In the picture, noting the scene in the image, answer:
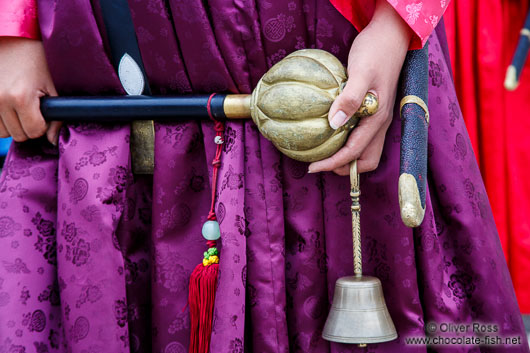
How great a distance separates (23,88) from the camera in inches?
34.7

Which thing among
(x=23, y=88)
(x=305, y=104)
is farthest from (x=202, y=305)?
(x=23, y=88)

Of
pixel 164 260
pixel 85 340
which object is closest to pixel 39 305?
pixel 85 340

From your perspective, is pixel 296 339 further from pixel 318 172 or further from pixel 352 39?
pixel 352 39

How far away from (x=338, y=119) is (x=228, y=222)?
23 cm

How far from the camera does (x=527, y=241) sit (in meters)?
1.37

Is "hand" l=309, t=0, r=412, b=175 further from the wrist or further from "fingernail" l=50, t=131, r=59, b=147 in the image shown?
"fingernail" l=50, t=131, r=59, b=147

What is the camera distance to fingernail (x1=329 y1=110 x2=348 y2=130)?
2.46 feet

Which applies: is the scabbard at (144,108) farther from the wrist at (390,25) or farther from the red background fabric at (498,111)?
the red background fabric at (498,111)

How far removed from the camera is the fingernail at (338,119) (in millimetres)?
750

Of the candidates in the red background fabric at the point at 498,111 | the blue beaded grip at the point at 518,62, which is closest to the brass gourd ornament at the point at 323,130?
the blue beaded grip at the point at 518,62

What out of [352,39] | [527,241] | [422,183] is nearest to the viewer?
[422,183]

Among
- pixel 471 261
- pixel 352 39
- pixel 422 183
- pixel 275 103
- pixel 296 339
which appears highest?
pixel 352 39

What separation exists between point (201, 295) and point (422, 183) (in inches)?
14.6

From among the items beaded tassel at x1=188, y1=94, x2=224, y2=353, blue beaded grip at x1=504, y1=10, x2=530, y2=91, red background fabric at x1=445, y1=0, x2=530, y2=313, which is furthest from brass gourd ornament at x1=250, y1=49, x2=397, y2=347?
red background fabric at x1=445, y1=0, x2=530, y2=313
